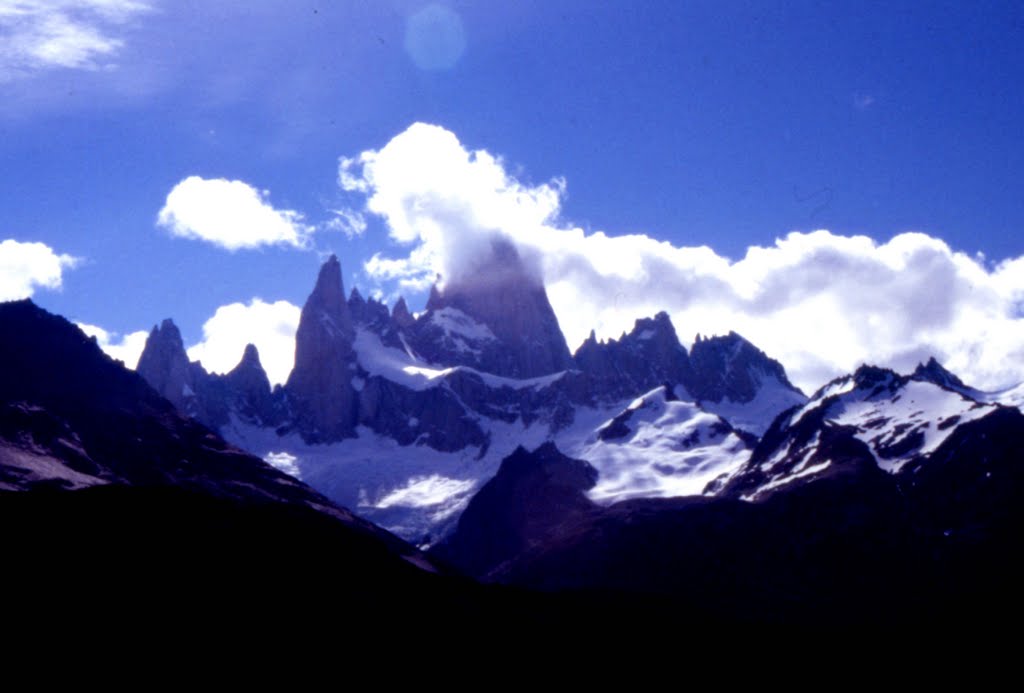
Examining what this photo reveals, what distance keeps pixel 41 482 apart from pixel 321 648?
4100 inches

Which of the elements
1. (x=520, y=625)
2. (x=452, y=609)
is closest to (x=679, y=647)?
(x=520, y=625)

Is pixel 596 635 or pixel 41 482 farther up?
pixel 41 482

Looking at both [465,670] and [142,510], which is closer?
[465,670]

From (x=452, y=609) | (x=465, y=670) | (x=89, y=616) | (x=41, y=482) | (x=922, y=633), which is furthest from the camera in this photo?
(x=41, y=482)

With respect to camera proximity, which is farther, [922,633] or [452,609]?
[922,633]

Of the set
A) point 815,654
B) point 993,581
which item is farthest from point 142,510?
point 993,581

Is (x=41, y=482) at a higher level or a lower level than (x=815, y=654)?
higher

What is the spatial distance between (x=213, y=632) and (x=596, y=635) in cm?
3629

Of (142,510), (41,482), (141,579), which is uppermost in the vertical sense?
(41,482)

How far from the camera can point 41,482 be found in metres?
174

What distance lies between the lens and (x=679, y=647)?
104750 mm

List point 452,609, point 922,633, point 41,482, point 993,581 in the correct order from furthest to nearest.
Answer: point 993,581, point 41,482, point 922,633, point 452,609

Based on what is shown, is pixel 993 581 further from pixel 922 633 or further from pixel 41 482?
pixel 41 482

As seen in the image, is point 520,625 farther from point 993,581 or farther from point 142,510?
point 993,581
